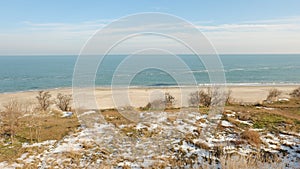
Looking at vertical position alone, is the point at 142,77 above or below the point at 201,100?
above

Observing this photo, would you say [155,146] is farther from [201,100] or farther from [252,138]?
[201,100]

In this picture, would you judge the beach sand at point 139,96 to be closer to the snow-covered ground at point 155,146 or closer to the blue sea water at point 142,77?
the blue sea water at point 142,77

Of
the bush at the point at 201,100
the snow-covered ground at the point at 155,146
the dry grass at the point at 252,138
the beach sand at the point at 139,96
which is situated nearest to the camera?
the snow-covered ground at the point at 155,146

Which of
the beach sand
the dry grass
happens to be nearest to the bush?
the beach sand

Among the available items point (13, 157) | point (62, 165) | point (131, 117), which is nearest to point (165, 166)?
point (62, 165)

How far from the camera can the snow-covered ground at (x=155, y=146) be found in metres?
7.00

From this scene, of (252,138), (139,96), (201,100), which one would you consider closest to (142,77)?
(139,96)

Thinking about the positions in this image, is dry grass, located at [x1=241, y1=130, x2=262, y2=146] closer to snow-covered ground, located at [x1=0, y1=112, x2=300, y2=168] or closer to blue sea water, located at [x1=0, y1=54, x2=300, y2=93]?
snow-covered ground, located at [x1=0, y1=112, x2=300, y2=168]

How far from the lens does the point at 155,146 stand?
8.33 meters

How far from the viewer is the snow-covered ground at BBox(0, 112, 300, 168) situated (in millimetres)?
7004

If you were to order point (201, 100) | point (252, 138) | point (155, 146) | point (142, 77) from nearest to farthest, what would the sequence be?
point (155, 146)
point (252, 138)
point (201, 100)
point (142, 77)

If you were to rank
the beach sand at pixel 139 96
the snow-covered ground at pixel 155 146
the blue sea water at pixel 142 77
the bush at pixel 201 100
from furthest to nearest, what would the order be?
1. the blue sea water at pixel 142 77
2. the beach sand at pixel 139 96
3. the bush at pixel 201 100
4. the snow-covered ground at pixel 155 146

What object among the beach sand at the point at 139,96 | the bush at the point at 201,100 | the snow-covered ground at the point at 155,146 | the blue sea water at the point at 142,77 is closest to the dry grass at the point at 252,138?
the snow-covered ground at the point at 155,146

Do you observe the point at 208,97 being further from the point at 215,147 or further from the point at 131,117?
the point at 215,147
